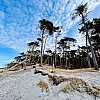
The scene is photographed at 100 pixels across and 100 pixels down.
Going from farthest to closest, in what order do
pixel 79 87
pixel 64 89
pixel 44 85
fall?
1. pixel 44 85
2. pixel 79 87
3. pixel 64 89

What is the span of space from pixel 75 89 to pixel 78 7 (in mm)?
14339

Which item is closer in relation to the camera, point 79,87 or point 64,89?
point 64,89

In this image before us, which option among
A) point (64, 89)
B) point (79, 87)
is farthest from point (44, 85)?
point (79, 87)

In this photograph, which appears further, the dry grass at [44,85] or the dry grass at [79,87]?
the dry grass at [44,85]

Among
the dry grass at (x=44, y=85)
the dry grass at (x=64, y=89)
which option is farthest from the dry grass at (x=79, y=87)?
the dry grass at (x=44, y=85)

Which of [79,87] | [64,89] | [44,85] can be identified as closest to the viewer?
[64,89]

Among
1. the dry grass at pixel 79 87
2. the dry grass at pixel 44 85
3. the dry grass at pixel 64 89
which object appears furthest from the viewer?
the dry grass at pixel 44 85

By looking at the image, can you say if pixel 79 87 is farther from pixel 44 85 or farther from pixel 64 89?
pixel 44 85

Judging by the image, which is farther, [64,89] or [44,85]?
[44,85]

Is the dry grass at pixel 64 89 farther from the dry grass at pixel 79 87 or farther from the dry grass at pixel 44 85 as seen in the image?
the dry grass at pixel 44 85

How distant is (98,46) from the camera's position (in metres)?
30.7

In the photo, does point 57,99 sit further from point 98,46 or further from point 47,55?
point 47,55

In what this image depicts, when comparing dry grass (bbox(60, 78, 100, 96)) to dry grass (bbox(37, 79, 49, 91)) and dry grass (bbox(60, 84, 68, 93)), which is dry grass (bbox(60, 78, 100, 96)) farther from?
dry grass (bbox(37, 79, 49, 91))

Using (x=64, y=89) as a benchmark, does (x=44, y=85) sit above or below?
above
